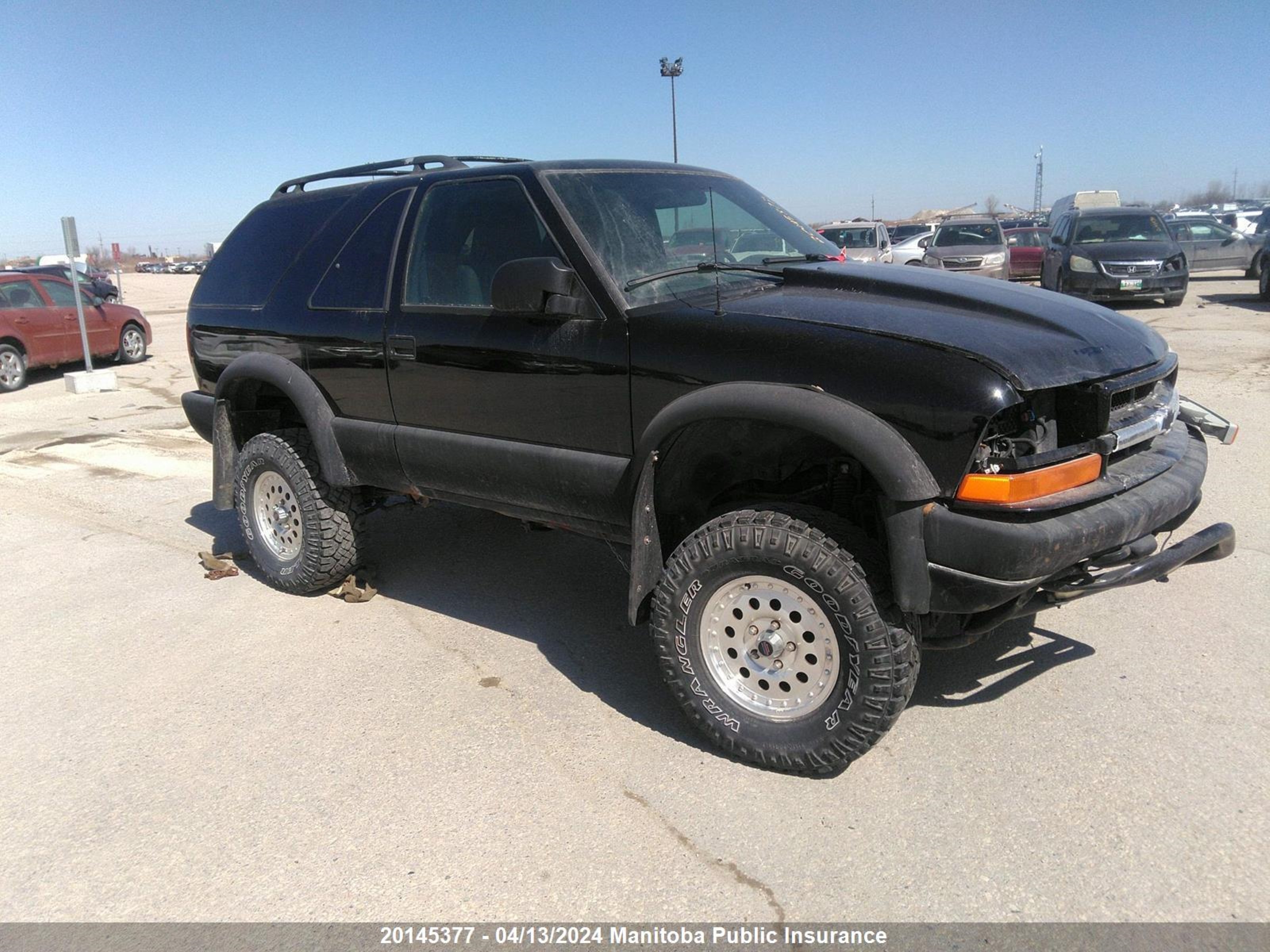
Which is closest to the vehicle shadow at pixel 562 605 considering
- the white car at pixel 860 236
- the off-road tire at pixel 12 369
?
the off-road tire at pixel 12 369

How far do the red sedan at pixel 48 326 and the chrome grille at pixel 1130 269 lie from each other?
1607cm

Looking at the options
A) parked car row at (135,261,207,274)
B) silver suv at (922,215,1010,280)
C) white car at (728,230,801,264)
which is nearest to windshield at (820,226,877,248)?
silver suv at (922,215,1010,280)

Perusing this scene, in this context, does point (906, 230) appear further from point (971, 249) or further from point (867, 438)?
point (867, 438)

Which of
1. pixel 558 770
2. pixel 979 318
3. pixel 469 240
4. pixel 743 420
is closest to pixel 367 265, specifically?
pixel 469 240

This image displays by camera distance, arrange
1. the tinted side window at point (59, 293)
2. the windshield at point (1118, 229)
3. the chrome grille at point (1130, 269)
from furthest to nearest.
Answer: the windshield at point (1118, 229)
the chrome grille at point (1130, 269)
the tinted side window at point (59, 293)

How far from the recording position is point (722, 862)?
106 inches

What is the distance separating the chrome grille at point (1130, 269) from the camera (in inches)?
582

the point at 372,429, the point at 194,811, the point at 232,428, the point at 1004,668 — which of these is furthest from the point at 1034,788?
the point at 232,428

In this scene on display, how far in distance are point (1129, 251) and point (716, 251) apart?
1383 cm

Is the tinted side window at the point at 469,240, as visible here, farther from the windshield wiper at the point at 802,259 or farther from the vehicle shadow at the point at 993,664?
the vehicle shadow at the point at 993,664

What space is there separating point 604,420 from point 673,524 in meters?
0.48

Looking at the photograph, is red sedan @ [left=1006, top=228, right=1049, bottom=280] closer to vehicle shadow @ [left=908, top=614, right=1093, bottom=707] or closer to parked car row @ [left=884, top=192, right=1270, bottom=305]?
parked car row @ [left=884, top=192, right=1270, bottom=305]

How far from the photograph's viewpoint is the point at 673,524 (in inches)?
139

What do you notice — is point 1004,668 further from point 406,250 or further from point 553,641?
point 406,250
